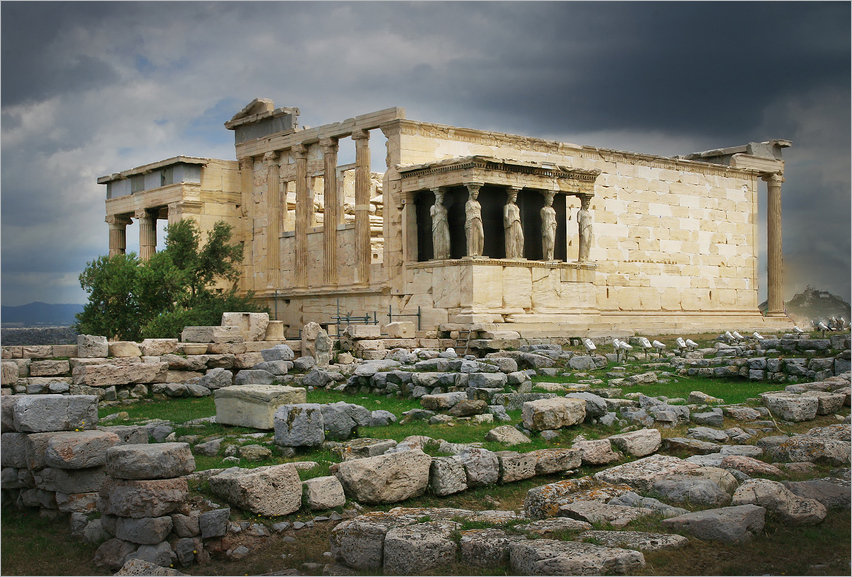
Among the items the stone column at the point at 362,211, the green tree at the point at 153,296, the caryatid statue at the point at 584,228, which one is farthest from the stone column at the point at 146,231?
the caryatid statue at the point at 584,228

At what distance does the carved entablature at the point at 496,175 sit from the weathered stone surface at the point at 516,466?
1417 centimetres

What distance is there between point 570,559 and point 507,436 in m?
4.51

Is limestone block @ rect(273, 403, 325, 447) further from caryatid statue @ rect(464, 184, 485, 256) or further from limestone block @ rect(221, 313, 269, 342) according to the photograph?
caryatid statue @ rect(464, 184, 485, 256)

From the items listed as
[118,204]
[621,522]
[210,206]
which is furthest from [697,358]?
[118,204]

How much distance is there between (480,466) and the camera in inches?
356

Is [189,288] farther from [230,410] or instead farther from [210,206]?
[230,410]

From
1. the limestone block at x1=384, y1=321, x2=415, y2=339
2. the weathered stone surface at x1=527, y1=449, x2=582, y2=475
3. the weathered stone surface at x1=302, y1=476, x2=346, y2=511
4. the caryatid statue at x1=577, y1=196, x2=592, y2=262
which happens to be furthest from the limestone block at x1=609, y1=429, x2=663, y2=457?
the caryatid statue at x1=577, y1=196, x2=592, y2=262

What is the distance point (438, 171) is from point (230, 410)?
1260 centimetres

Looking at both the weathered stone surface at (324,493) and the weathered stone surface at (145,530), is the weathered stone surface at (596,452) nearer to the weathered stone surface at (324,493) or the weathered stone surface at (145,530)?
the weathered stone surface at (324,493)

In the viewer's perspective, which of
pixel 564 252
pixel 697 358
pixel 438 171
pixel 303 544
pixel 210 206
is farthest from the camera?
pixel 210 206

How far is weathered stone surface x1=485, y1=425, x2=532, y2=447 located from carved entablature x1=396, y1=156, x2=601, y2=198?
503 inches

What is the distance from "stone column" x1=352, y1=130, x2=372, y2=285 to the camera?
2581cm

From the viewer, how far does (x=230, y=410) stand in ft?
39.9

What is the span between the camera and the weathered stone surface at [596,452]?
9789 millimetres
